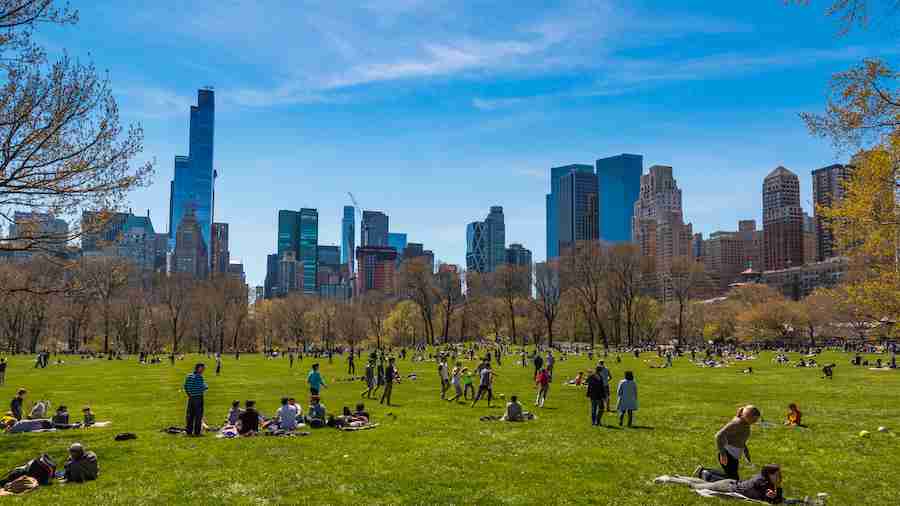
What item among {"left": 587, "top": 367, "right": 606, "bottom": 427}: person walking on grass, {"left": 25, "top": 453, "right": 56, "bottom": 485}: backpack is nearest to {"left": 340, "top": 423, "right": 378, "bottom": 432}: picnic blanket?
{"left": 587, "top": 367, "right": 606, "bottom": 427}: person walking on grass

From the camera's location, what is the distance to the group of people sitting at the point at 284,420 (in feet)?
63.9

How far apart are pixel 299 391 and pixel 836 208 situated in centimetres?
2676

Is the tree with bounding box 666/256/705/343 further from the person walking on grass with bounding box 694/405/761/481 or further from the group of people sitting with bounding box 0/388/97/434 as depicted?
the group of people sitting with bounding box 0/388/97/434

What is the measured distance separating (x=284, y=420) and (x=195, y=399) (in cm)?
273

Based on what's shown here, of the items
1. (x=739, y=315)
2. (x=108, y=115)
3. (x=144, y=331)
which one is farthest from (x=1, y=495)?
(x=739, y=315)

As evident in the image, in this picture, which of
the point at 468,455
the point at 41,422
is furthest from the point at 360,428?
the point at 41,422

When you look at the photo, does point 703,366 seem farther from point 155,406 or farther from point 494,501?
point 494,501

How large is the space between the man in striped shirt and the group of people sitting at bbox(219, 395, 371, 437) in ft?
2.67

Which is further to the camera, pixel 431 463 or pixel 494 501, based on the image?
pixel 431 463

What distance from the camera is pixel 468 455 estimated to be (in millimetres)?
16000

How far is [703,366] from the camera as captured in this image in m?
55.6

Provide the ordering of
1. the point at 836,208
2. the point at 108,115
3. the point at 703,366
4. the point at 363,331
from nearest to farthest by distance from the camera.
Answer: the point at 108,115 < the point at 836,208 < the point at 703,366 < the point at 363,331

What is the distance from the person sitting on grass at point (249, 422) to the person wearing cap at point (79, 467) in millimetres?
5960

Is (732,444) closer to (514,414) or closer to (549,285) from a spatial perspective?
(514,414)
